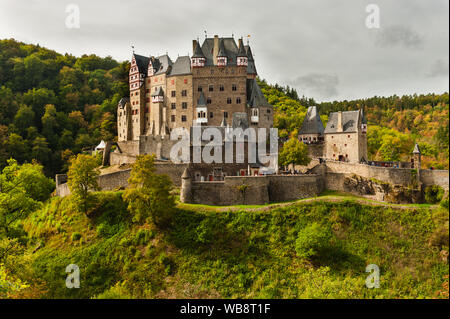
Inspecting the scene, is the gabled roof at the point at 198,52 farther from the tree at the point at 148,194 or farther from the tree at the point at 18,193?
the tree at the point at 18,193

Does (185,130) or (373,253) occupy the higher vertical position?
(185,130)

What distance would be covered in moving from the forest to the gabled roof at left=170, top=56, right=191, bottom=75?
33.7 feet

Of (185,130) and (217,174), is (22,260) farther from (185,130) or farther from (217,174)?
(185,130)

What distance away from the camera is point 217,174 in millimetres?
38281

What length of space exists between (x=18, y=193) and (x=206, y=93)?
26.1 metres

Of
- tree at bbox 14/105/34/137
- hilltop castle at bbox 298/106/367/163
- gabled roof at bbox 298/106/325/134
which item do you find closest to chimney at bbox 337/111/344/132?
hilltop castle at bbox 298/106/367/163

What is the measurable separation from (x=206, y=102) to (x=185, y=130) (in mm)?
4710

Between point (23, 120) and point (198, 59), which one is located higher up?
point (198, 59)

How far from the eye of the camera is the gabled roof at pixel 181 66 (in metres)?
49.2

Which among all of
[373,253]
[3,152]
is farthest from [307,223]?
[3,152]

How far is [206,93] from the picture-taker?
4862cm
